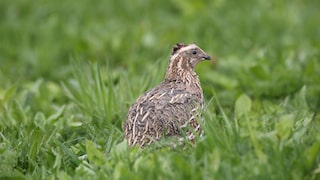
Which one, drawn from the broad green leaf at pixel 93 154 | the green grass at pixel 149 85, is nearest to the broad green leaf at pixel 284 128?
the green grass at pixel 149 85

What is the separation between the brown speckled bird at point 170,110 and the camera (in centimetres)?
660

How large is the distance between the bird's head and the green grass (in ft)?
1.32

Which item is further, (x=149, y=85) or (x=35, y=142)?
(x=149, y=85)

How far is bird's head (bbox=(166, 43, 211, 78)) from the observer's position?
758 centimetres

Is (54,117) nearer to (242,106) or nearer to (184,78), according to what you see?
(184,78)

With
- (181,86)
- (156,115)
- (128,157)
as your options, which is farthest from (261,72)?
(128,157)

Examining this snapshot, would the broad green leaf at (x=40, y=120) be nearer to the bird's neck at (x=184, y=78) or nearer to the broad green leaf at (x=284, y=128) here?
the bird's neck at (x=184, y=78)

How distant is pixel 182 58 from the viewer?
7.60 meters

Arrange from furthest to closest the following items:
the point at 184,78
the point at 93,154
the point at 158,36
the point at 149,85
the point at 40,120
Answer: the point at 158,36 → the point at 149,85 → the point at 40,120 → the point at 184,78 → the point at 93,154

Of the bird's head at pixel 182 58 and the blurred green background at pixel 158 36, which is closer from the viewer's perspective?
the bird's head at pixel 182 58

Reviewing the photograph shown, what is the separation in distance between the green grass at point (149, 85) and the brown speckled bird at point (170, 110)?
18 centimetres

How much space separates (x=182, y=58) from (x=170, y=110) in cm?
92

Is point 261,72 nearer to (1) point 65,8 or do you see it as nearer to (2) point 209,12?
(2) point 209,12

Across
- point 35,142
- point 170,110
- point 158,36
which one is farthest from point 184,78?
point 158,36
